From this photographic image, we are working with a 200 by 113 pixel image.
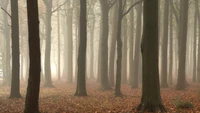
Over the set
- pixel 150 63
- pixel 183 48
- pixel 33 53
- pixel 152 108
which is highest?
pixel 183 48

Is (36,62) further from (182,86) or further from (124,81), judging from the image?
(124,81)

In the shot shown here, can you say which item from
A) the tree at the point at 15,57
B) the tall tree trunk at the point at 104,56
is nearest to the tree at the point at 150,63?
the tree at the point at 15,57

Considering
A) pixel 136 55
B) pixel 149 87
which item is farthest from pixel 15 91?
pixel 136 55

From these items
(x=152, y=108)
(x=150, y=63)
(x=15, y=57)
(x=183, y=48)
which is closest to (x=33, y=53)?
(x=150, y=63)

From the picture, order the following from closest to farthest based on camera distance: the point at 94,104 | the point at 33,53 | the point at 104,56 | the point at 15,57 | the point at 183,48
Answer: the point at 33,53 < the point at 94,104 < the point at 15,57 < the point at 183,48 < the point at 104,56

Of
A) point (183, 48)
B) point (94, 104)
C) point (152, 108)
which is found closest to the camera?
point (152, 108)

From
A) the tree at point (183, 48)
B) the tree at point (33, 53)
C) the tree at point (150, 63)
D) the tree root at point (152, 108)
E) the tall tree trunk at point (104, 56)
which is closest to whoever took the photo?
the tree at point (33, 53)

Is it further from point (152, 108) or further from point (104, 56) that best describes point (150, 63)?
point (104, 56)

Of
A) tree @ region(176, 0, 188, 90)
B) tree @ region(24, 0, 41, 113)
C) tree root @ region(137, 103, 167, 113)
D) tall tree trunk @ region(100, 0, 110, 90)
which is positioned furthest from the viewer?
tall tree trunk @ region(100, 0, 110, 90)

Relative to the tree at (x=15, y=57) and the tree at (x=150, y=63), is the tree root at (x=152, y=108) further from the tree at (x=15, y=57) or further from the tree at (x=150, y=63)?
the tree at (x=15, y=57)

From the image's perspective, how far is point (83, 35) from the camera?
56.5 ft

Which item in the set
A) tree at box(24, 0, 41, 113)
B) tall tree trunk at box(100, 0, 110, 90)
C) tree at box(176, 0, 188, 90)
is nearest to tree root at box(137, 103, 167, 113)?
tree at box(24, 0, 41, 113)

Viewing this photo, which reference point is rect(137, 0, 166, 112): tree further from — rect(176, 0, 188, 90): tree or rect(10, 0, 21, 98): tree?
rect(176, 0, 188, 90): tree

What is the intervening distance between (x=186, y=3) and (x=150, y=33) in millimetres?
11290
